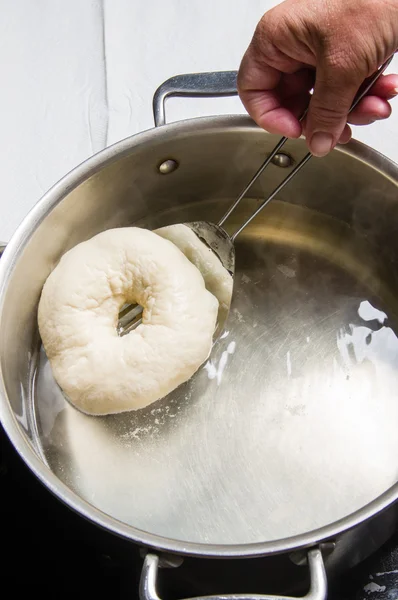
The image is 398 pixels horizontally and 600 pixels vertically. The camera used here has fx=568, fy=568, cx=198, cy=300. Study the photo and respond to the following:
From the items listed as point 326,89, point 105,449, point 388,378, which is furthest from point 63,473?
point 326,89

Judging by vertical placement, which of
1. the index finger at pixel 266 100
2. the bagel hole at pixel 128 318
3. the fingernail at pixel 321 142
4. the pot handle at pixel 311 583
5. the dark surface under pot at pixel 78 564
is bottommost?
the dark surface under pot at pixel 78 564

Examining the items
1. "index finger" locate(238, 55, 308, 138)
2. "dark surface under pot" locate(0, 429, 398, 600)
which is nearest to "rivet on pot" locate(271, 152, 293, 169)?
"index finger" locate(238, 55, 308, 138)

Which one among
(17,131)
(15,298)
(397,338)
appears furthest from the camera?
(17,131)

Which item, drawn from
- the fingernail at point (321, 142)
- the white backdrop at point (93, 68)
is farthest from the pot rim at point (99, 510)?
the white backdrop at point (93, 68)

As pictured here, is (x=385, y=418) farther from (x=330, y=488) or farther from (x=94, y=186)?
(x=94, y=186)

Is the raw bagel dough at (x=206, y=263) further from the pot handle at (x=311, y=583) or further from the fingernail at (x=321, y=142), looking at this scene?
the pot handle at (x=311, y=583)

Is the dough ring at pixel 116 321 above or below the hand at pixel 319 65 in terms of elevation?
below

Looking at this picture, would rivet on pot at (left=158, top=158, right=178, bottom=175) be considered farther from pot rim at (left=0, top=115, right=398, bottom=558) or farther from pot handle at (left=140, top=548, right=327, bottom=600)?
pot handle at (left=140, top=548, right=327, bottom=600)
